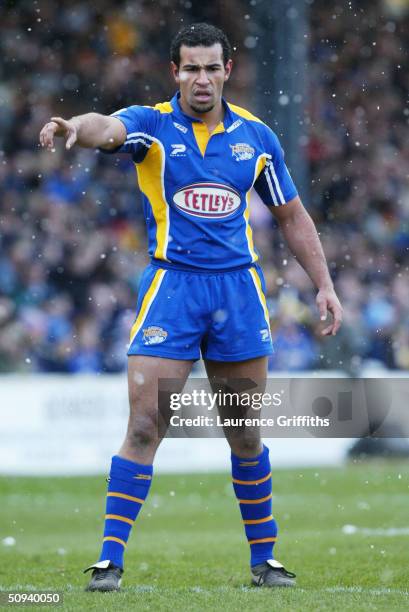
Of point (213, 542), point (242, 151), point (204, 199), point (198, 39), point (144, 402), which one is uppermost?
point (198, 39)

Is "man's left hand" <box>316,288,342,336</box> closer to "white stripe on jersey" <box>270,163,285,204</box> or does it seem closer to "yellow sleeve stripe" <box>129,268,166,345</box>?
"white stripe on jersey" <box>270,163,285,204</box>

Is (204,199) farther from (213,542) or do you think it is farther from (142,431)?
(213,542)

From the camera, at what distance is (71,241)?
47.2ft

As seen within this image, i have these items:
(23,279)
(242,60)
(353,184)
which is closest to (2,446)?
(23,279)

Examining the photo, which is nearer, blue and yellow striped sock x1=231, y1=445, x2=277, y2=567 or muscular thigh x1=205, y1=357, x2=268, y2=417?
muscular thigh x1=205, y1=357, x2=268, y2=417

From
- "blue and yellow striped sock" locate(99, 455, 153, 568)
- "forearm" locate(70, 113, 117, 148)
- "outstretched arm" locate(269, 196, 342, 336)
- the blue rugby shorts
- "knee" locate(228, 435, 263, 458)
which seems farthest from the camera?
"outstretched arm" locate(269, 196, 342, 336)

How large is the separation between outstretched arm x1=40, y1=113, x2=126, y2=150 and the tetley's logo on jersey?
351 mm

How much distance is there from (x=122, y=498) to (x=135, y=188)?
34.8 feet

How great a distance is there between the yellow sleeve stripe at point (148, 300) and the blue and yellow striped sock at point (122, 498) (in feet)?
1.64

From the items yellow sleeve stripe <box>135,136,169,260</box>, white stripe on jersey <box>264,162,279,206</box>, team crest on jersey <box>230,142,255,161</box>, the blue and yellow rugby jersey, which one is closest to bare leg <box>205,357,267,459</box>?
the blue and yellow rugby jersey

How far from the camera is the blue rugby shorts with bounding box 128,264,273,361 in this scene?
4.82 meters

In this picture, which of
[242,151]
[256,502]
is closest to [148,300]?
[242,151]

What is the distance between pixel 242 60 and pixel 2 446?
7722 mm

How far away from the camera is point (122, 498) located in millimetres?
4766
